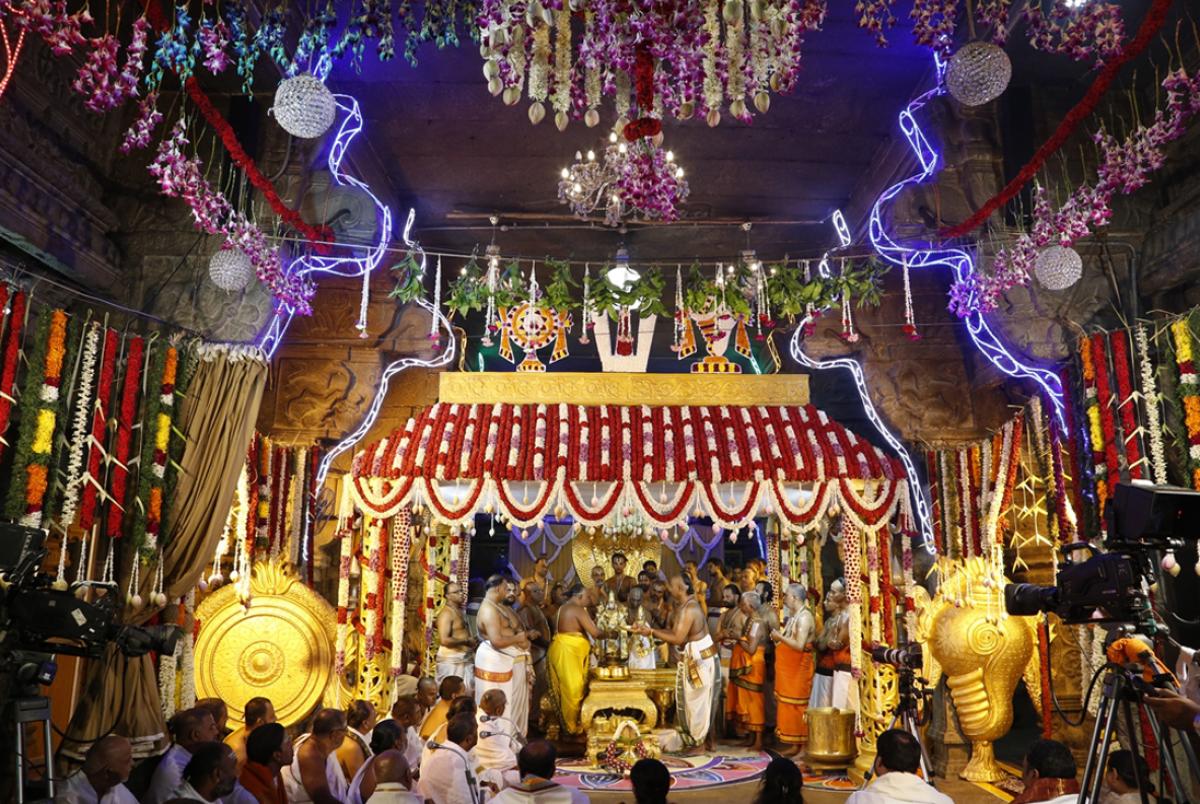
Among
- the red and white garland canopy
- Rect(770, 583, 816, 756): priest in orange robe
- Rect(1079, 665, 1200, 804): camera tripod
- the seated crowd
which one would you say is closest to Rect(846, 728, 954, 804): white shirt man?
the seated crowd

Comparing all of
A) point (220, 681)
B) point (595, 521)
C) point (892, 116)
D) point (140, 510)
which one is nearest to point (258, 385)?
point (140, 510)

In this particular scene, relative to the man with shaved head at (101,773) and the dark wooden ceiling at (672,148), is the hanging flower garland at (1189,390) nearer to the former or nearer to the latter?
the dark wooden ceiling at (672,148)

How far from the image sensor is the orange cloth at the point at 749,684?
8.53 m

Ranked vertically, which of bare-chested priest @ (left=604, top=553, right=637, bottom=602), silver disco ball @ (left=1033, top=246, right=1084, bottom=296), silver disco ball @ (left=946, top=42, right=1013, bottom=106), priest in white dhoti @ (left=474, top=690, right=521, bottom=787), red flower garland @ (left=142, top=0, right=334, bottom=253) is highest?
silver disco ball @ (left=946, top=42, right=1013, bottom=106)

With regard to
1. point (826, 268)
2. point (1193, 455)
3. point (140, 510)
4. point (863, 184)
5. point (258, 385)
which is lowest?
point (140, 510)

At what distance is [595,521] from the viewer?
771 cm

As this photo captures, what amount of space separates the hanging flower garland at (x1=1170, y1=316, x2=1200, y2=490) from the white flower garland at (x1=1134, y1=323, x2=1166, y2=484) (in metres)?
0.15

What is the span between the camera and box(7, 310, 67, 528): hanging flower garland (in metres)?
4.42

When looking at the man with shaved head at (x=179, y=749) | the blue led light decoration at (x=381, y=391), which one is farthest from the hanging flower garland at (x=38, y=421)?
the blue led light decoration at (x=381, y=391)

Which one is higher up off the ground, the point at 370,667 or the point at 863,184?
the point at 863,184

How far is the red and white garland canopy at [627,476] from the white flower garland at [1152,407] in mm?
2648

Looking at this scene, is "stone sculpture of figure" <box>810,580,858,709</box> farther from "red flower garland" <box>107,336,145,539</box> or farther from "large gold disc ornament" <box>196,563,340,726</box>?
"red flower garland" <box>107,336,145,539</box>

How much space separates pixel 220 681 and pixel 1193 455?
6.86 m

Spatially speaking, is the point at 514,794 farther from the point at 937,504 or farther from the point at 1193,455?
the point at 937,504
